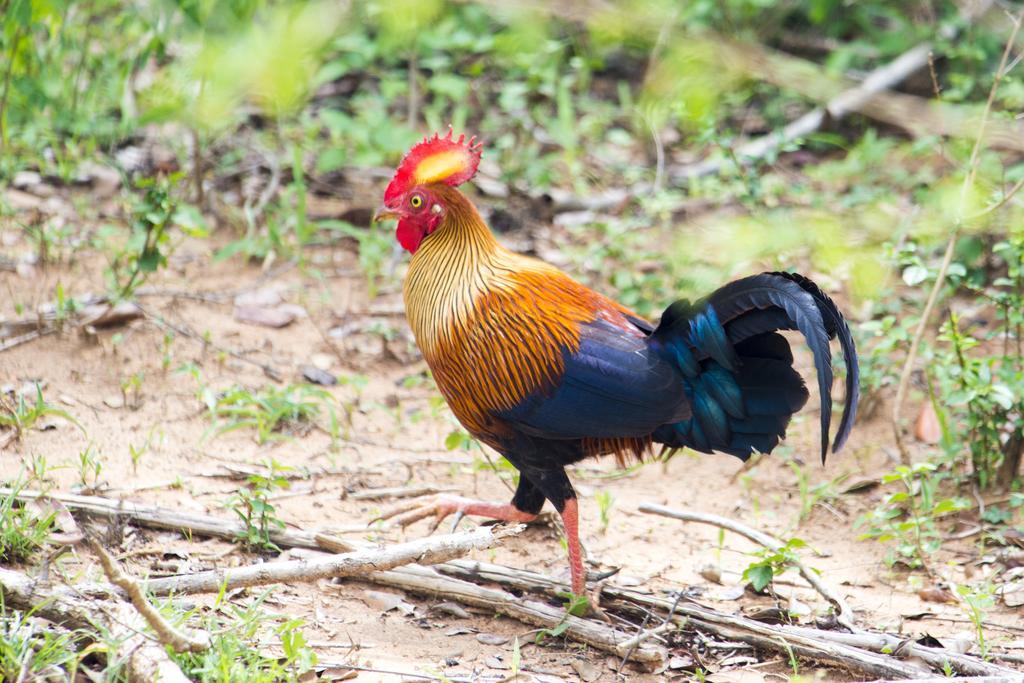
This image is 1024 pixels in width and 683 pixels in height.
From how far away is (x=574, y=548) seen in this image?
3881 mm

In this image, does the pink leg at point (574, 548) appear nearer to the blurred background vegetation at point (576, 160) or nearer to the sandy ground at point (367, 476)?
the sandy ground at point (367, 476)

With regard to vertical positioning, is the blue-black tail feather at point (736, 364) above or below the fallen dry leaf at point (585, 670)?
above

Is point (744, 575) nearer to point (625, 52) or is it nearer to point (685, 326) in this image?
point (685, 326)

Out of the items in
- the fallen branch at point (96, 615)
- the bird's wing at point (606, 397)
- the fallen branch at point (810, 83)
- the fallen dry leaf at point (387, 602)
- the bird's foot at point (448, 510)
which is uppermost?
the fallen branch at point (810, 83)

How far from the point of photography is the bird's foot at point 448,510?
4145 millimetres

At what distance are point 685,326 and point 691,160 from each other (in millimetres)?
4621

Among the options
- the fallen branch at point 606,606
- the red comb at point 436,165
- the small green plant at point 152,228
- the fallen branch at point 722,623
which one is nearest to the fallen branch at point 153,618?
the fallen branch at point 606,606

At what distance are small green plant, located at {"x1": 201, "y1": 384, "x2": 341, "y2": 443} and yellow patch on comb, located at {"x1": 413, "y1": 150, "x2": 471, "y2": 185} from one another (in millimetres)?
1425

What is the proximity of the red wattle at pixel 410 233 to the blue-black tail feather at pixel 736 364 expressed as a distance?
0.99 metres

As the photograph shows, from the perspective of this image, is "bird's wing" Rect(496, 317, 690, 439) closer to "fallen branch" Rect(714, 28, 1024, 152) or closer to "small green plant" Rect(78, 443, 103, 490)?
"small green plant" Rect(78, 443, 103, 490)

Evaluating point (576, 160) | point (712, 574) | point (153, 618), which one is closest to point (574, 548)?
point (712, 574)

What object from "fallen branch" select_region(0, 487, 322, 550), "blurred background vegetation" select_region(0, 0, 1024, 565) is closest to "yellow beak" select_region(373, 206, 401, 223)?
"blurred background vegetation" select_region(0, 0, 1024, 565)

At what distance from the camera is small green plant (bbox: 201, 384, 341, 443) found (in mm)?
4914

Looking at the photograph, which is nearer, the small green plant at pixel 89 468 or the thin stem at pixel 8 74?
the small green plant at pixel 89 468
